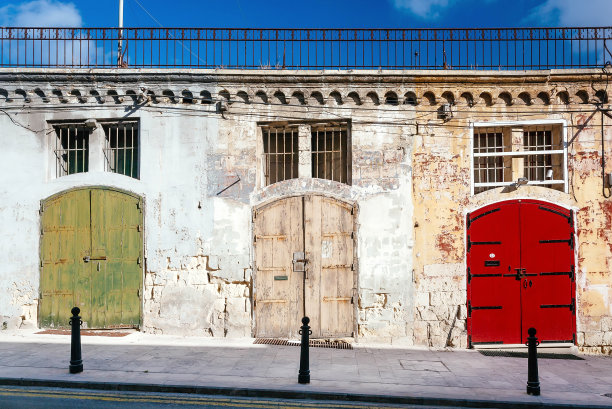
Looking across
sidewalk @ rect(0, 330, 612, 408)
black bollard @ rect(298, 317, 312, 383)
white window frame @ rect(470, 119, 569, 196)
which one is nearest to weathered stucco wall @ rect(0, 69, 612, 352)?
white window frame @ rect(470, 119, 569, 196)

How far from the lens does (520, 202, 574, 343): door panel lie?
9992 mm

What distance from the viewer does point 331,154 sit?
34.8 ft

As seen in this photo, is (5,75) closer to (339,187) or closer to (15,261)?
(15,261)

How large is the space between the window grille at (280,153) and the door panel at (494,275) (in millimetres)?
3826

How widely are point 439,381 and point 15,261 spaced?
8.65m

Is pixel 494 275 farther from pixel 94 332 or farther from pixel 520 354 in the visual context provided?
pixel 94 332

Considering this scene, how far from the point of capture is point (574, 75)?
33.1ft

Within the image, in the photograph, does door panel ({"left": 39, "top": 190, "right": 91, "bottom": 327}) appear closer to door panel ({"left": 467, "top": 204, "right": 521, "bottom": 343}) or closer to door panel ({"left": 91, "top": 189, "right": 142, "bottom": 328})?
door panel ({"left": 91, "top": 189, "right": 142, "bottom": 328})

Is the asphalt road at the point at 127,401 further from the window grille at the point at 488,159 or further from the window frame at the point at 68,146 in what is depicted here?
the window grille at the point at 488,159

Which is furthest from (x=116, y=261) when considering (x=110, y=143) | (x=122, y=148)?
(x=110, y=143)

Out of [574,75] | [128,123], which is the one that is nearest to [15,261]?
[128,123]

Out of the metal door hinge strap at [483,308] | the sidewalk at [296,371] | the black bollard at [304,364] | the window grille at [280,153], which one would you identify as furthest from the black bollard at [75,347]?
the metal door hinge strap at [483,308]

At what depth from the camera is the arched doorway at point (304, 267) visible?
10.1 metres

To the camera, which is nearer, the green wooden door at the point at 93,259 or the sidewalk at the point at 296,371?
the sidewalk at the point at 296,371
